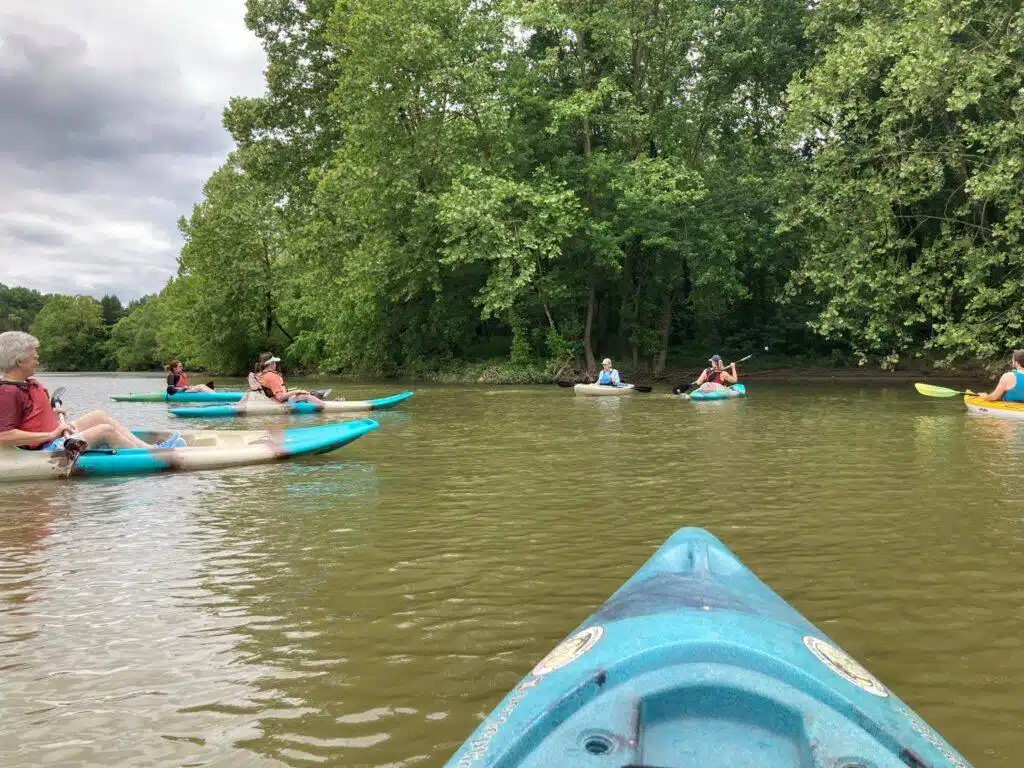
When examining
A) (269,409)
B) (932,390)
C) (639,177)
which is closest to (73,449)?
(269,409)

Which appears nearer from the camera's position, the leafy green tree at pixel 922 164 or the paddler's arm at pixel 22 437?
the paddler's arm at pixel 22 437

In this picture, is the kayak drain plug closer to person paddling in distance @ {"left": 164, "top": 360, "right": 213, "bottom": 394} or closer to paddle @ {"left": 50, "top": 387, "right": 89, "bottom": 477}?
paddle @ {"left": 50, "top": 387, "right": 89, "bottom": 477}

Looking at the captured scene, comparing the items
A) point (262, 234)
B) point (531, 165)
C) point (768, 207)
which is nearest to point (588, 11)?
point (531, 165)

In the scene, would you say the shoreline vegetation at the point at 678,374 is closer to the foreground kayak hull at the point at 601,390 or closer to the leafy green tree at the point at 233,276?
the foreground kayak hull at the point at 601,390

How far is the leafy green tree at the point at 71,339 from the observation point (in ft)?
263

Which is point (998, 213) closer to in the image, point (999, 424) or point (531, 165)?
point (999, 424)

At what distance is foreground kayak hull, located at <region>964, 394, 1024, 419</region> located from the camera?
12860mm

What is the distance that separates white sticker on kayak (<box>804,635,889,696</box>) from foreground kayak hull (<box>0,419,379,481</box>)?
7503 mm

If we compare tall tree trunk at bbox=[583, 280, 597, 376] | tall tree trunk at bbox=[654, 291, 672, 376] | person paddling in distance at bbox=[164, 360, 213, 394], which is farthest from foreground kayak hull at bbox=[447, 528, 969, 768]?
tall tree trunk at bbox=[654, 291, 672, 376]

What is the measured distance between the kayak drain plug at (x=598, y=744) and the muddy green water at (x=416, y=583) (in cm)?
100

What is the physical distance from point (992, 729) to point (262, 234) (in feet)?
110

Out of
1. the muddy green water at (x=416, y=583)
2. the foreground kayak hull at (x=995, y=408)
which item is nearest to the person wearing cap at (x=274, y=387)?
the muddy green water at (x=416, y=583)

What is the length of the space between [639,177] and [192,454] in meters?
19.4

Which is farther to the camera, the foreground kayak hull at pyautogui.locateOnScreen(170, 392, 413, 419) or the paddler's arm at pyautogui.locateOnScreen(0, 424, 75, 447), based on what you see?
the foreground kayak hull at pyautogui.locateOnScreen(170, 392, 413, 419)
